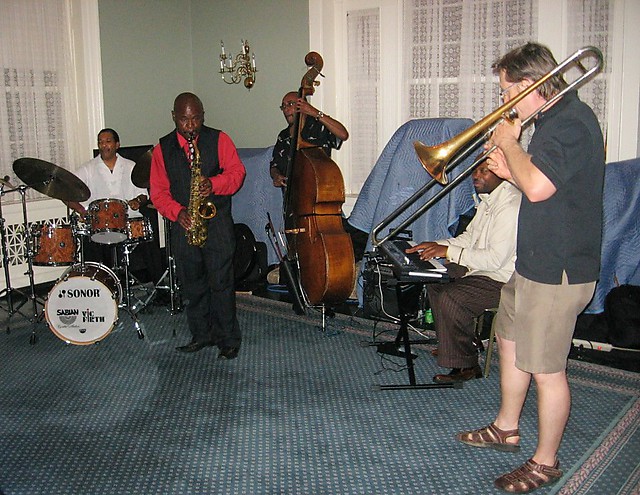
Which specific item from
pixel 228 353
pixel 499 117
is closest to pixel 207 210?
pixel 228 353

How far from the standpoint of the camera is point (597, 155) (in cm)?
231

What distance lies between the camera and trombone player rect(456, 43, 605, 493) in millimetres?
2268

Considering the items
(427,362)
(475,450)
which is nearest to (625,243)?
(427,362)

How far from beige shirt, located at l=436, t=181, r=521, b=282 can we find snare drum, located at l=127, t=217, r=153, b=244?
2084mm

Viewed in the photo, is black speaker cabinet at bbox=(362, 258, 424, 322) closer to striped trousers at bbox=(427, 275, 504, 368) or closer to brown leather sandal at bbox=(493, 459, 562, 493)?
striped trousers at bbox=(427, 275, 504, 368)

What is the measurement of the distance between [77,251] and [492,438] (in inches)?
118

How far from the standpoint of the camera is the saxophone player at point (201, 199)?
391cm

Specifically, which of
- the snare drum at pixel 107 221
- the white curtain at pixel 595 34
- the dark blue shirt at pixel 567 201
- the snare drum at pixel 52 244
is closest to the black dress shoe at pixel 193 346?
the snare drum at pixel 107 221

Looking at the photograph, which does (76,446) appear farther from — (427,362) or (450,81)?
(450,81)

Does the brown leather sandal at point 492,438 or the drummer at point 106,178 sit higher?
the drummer at point 106,178

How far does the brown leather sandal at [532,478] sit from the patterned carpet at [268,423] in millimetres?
110

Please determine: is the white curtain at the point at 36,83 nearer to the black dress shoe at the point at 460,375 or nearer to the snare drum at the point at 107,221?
the snare drum at the point at 107,221

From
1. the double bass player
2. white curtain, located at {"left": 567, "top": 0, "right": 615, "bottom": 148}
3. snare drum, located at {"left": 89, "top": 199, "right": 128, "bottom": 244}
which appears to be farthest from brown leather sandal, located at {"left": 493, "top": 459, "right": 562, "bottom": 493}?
snare drum, located at {"left": 89, "top": 199, "right": 128, "bottom": 244}

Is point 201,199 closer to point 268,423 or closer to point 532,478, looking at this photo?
point 268,423
